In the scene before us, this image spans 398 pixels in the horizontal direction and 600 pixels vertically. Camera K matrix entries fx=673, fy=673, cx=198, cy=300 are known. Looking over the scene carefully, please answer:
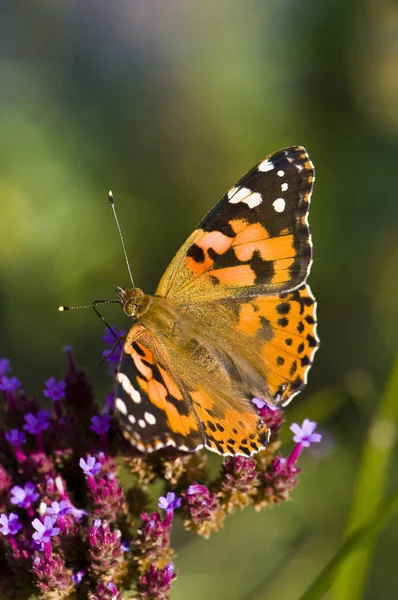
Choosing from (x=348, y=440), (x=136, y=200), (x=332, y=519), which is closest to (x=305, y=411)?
(x=332, y=519)

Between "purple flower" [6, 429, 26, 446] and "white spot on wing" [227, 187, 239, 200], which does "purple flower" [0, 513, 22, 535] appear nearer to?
"purple flower" [6, 429, 26, 446]

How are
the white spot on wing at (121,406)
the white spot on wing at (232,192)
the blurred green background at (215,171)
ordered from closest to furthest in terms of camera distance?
the white spot on wing at (121,406) < the white spot on wing at (232,192) < the blurred green background at (215,171)

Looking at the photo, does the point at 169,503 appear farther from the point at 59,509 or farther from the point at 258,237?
the point at 258,237

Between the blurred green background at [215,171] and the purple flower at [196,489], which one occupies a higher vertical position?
the blurred green background at [215,171]

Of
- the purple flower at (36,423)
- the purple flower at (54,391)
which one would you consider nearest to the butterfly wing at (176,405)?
the purple flower at (54,391)

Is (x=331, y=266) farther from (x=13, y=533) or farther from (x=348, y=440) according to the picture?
(x=13, y=533)

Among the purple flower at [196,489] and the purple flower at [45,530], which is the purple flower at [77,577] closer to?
the purple flower at [45,530]
